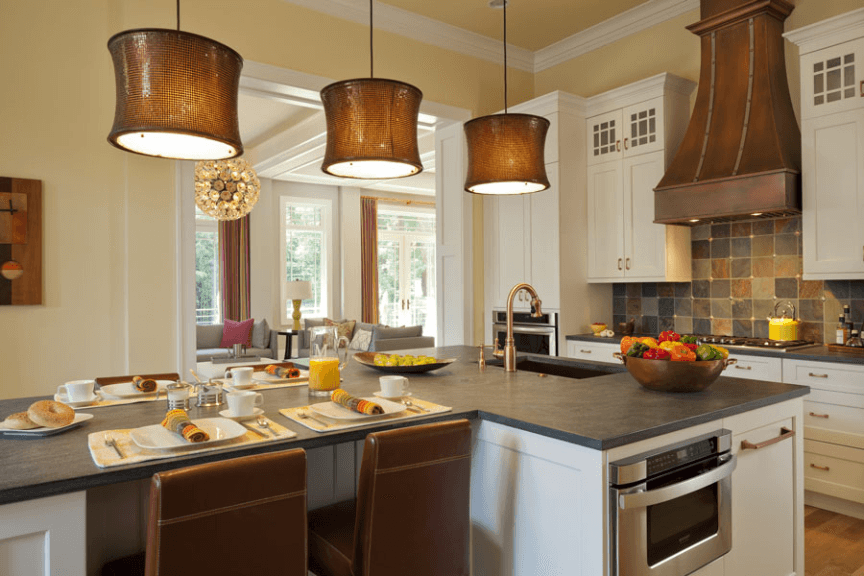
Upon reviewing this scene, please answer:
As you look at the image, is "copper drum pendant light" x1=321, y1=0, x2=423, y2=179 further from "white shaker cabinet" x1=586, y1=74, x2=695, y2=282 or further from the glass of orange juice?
"white shaker cabinet" x1=586, y1=74, x2=695, y2=282

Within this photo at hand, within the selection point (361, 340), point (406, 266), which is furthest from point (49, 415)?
point (406, 266)

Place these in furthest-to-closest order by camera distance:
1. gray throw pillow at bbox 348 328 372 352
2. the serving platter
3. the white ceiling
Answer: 1. gray throw pillow at bbox 348 328 372 352
2. the white ceiling
3. the serving platter

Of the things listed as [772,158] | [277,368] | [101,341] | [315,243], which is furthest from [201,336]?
[772,158]

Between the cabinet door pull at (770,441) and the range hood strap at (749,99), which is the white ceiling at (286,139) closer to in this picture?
the range hood strap at (749,99)

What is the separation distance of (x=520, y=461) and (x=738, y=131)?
2.87 metres

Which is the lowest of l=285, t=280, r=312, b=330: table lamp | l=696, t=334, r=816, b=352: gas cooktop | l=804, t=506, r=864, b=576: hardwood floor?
l=804, t=506, r=864, b=576: hardwood floor

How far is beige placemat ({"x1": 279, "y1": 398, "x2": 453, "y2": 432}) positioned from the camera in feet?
5.13

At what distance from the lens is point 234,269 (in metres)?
8.24

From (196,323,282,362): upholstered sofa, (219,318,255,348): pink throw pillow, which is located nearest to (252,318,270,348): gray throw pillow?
(196,323,282,362): upholstered sofa

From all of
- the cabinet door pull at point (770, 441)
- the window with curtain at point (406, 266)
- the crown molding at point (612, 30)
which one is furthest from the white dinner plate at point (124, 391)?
the window with curtain at point (406, 266)

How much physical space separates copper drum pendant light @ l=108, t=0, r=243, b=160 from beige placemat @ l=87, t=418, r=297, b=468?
77 centimetres

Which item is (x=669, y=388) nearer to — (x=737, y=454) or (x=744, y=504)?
(x=737, y=454)

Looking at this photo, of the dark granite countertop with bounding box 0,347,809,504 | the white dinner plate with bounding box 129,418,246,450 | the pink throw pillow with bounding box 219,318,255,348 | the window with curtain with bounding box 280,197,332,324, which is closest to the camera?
the dark granite countertop with bounding box 0,347,809,504

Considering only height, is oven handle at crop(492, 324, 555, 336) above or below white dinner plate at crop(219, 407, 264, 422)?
above
